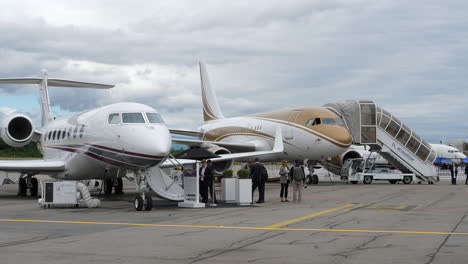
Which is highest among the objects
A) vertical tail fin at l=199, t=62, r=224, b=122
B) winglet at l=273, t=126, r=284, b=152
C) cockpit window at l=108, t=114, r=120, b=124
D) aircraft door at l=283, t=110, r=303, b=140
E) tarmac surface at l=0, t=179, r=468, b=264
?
vertical tail fin at l=199, t=62, r=224, b=122

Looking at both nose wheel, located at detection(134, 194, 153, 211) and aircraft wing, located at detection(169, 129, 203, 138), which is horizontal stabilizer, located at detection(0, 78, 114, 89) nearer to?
aircraft wing, located at detection(169, 129, 203, 138)

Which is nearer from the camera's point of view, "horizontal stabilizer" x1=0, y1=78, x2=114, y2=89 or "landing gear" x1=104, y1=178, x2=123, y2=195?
"landing gear" x1=104, y1=178, x2=123, y2=195

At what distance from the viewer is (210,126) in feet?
144

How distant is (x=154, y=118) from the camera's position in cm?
1911

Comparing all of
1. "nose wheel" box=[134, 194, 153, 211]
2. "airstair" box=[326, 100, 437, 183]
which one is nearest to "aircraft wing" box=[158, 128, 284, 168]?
"nose wheel" box=[134, 194, 153, 211]

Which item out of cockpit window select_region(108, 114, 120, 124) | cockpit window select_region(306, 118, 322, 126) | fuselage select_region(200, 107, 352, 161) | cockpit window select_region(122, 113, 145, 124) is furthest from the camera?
cockpit window select_region(306, 118, 322, 126)

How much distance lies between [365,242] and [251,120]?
2843 cm

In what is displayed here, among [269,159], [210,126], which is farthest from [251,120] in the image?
[210,126]

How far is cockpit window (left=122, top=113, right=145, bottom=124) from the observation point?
742 inches

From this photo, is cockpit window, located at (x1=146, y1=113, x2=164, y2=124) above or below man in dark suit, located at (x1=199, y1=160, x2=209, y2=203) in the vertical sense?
above

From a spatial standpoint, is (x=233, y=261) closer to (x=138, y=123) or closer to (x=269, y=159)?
(x=138, y=123)

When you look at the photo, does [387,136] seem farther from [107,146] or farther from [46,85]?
[107,146]

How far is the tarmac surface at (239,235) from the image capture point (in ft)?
28.6

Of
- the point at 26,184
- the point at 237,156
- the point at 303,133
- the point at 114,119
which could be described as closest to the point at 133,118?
the point at 114,119
